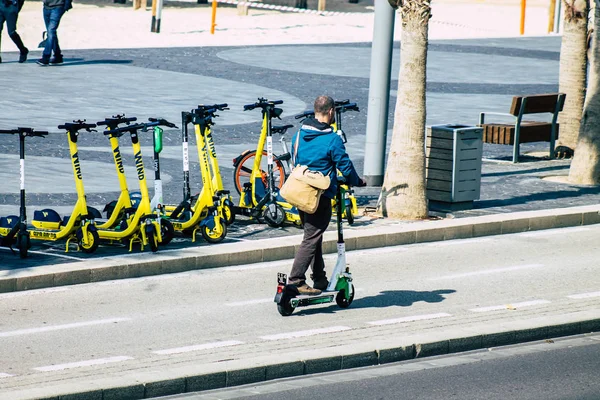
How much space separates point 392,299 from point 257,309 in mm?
1179

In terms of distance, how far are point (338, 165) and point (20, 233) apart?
10.7 feet

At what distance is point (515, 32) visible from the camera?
3891 centimetres

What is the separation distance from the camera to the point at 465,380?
8039mm

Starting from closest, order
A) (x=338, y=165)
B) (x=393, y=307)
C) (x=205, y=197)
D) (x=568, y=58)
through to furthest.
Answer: (x=338, y=165)
(x=393, y=307)
(x=205, y=197)
(x=568, y=58)

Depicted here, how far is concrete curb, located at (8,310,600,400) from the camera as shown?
24.1ft

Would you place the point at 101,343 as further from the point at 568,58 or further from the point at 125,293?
the point at 568,58

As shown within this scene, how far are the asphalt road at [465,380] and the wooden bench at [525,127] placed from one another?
30.0ft

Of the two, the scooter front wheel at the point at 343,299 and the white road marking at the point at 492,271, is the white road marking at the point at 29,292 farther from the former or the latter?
the white road marking at the point at 492,271

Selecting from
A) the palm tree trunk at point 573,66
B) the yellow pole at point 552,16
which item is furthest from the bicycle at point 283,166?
the yellow pole at point 552,16

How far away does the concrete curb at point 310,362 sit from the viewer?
7359 mm

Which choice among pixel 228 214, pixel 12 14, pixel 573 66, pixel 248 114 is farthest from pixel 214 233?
pixel 12 14

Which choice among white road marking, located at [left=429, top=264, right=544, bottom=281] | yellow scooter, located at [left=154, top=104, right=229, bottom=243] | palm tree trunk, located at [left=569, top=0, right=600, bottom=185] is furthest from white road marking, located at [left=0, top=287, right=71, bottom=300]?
palm tree trunk, located at [left=569, top=0, right=600, bottom=185]

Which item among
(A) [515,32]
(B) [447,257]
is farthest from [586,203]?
(A) [515,32]

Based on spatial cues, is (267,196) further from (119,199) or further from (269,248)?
(119,199)
